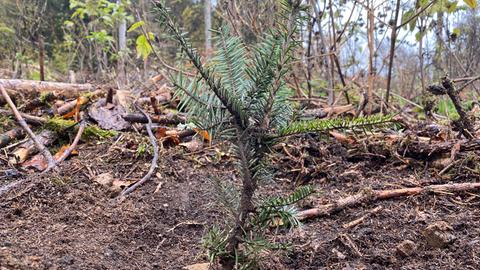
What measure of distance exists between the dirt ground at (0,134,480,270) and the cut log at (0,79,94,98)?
1115 mm

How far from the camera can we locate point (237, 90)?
2.99ft

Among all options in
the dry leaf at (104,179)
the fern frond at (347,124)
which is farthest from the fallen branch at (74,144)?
the fern frond at (347,124)

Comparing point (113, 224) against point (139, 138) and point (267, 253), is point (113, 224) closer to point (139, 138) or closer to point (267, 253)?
point (267, 253)

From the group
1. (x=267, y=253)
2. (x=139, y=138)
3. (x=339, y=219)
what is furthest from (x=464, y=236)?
(x=139, y=138)

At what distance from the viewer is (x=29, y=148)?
222 cm

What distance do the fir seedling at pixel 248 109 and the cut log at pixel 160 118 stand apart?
1628 mm

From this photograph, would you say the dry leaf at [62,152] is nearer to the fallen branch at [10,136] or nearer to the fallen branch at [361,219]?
the fallen branch at [10,136]

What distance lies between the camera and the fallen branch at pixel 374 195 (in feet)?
5.16

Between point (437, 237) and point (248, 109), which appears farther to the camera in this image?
point (437, 237)

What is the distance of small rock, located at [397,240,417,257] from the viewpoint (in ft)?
3.96

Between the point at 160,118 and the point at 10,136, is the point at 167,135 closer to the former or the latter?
the point at 160,118

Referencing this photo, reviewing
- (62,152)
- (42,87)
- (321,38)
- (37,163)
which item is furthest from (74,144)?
(321,38)

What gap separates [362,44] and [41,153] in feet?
15.3

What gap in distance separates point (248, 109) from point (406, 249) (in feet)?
2.32
